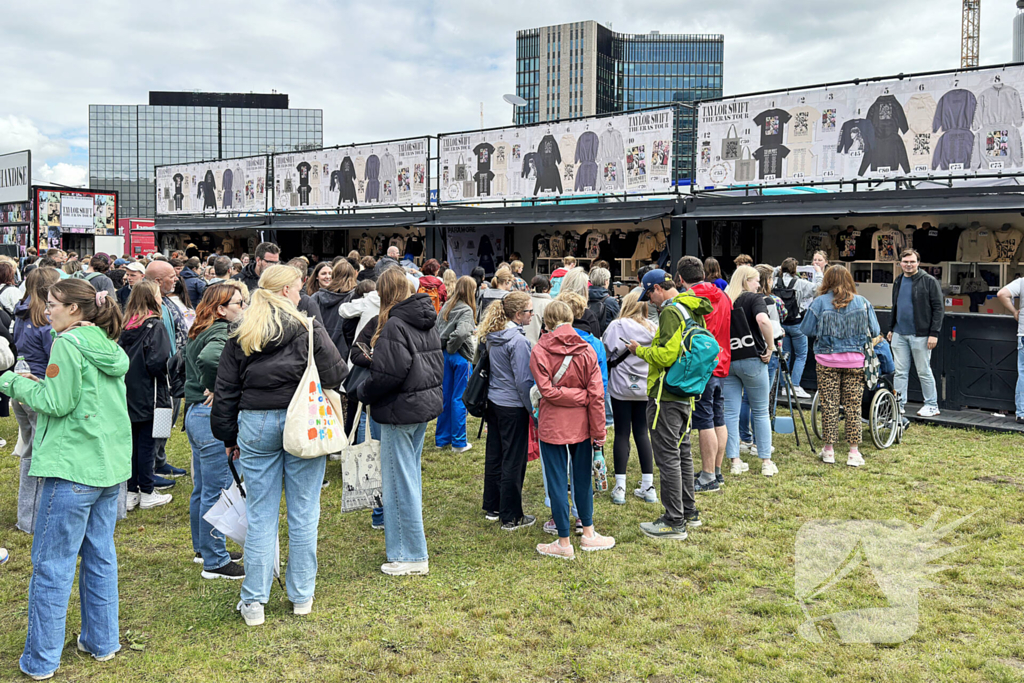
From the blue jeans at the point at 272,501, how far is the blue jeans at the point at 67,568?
0.64 metres

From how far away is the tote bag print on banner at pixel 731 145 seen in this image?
12.4 metres

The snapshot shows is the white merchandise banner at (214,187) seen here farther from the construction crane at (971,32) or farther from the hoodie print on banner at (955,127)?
the construction crane at (971,32)

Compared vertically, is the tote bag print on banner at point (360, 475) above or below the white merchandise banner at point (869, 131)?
below

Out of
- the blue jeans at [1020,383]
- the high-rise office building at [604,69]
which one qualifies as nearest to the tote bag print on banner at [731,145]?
the blue jeans at [1020,383]

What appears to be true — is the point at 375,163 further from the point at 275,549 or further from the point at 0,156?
the point at 0,156

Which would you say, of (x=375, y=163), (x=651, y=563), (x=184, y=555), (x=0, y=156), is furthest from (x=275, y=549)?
(x=0, y=156)

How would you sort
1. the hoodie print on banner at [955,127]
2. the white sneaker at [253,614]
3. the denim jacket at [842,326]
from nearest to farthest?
the white sneaker at [253,614] < the denim jacket at [842,326] < the hoodie print on banner at [955,127]

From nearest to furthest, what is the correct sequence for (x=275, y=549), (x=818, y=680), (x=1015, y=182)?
(x=818, y=680)
(x=275, y=549)
(x=1015, y=182)

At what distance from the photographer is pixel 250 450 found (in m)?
3.95

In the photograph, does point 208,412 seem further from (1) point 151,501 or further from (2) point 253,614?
(1) point 151,501

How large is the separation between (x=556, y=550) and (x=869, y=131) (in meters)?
8.90

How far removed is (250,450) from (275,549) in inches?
25.5

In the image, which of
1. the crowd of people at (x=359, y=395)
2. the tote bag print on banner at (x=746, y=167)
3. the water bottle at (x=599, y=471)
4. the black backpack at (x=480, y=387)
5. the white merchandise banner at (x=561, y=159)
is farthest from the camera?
the white merchandise banner at (x=561, y=159)

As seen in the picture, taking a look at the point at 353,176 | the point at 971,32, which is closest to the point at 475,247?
the point at 353,176
